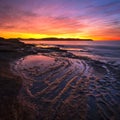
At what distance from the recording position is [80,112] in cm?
484

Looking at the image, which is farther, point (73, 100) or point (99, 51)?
point (99, 51)

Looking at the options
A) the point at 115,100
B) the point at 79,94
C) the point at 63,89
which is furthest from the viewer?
the point at 63,89

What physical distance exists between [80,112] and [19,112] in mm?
2334

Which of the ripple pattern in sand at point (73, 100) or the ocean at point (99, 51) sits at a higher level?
the ripple pattern in sand at point (73, 100)

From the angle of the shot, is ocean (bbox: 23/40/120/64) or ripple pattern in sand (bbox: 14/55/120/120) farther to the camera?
ocean (bbox: 23/40/120/64)

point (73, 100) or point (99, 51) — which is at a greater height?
point (73, 100)

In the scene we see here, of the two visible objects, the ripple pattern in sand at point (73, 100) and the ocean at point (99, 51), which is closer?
the ripple pattern in sand at point (73, 100)

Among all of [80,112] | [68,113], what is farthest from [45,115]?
[80,112]

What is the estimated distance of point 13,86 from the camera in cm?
659

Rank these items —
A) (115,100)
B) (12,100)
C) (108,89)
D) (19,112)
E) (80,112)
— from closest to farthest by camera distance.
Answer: (19,112), (80,112), (12,100), (115,100), (108,89)

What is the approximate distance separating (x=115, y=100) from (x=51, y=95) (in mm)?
3156

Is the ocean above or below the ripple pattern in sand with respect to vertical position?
below

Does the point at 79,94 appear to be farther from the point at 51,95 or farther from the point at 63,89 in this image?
the point at 51,95

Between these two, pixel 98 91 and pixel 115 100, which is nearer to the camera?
pixel 115 100
